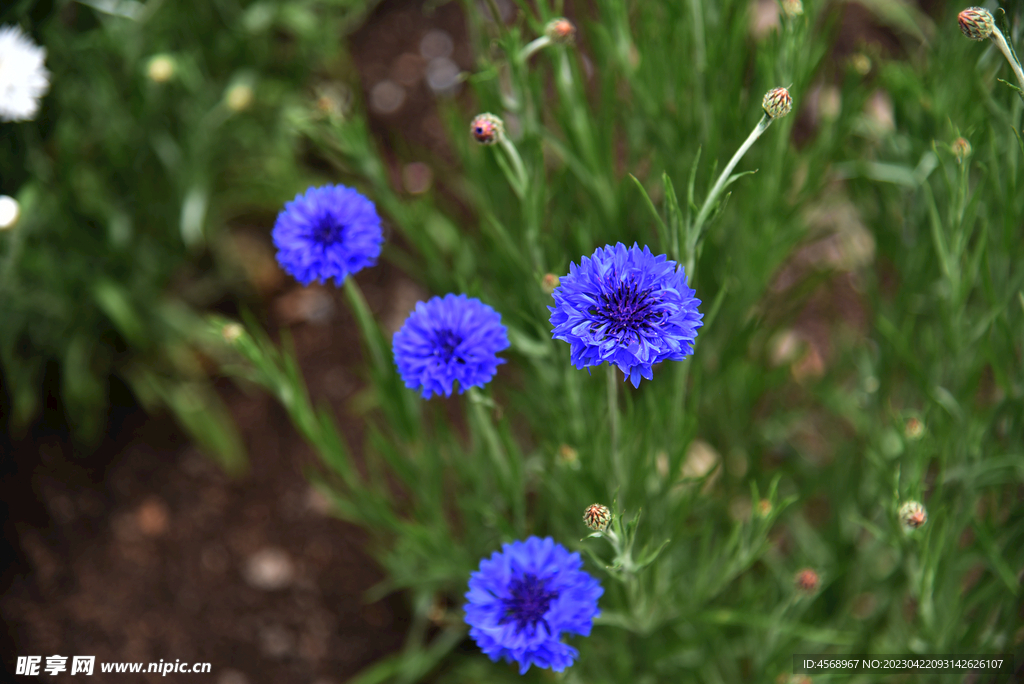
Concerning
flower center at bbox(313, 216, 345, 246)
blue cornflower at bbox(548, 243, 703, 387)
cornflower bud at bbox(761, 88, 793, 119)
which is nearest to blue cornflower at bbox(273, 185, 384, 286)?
flower center at bbox(313, 216, 345, 246)

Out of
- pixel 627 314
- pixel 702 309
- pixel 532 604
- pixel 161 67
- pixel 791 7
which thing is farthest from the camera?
pixel 161 67

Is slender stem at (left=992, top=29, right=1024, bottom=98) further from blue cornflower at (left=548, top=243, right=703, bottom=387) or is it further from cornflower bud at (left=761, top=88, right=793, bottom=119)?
blue cornflower at (left=548, top=243, right=703, bottom=387)

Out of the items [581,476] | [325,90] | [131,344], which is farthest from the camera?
[325,90]

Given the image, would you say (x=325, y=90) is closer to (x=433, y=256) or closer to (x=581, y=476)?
(x=433, y=256)

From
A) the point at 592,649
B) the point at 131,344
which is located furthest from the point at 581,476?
the point at 131,344

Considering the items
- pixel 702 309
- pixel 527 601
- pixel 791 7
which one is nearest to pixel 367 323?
pixel 527 601

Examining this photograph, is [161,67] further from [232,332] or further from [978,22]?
[978,22]
